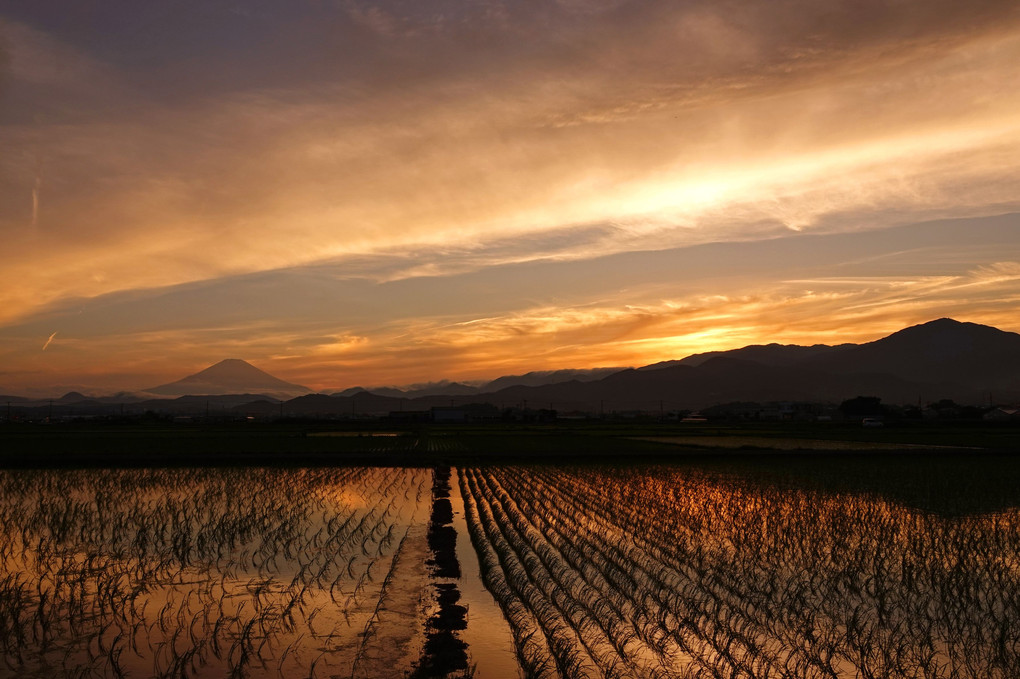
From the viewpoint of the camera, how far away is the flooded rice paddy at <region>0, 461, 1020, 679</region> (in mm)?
6918

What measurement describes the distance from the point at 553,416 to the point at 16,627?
335 feet

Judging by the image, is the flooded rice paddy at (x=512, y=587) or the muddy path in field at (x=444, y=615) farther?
the flooded rice paddy at (x=512, y=587)

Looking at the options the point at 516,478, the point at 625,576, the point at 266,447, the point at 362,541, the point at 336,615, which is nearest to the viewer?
the point at 336,615

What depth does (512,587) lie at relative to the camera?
376 inches

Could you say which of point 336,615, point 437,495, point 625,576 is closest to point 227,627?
point 336,615

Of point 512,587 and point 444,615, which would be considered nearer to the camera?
point 444,615

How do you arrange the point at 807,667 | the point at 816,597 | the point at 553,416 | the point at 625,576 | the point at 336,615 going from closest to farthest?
the point at 807,667 → the point at 336,615 → the point at 816,597 → the point at 625,576 → the point at 553,416

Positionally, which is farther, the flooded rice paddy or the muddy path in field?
the flooded rice paddy

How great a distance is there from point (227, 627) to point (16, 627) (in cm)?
207

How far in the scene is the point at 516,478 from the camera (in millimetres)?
25328

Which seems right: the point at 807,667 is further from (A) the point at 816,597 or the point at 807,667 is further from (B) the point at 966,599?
(B) the point at 966,599

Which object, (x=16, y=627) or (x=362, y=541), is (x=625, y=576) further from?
(x=16, y=627)

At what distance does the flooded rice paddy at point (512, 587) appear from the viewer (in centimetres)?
692

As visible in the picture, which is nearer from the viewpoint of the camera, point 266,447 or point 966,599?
point 966,599
